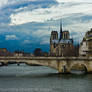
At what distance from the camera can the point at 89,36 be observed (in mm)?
84312

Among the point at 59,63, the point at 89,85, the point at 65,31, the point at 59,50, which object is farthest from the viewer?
the point at 65,31

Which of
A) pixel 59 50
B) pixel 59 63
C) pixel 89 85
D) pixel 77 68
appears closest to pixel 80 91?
pixel 89 85

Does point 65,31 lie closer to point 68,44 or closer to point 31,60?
point 68,44

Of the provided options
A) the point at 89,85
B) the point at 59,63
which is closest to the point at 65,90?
the point at 89,85

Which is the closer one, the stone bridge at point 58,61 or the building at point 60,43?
the stone bridge at point 58,61

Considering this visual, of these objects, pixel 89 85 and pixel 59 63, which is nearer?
pixel 89 85

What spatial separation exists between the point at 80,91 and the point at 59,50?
110994mm

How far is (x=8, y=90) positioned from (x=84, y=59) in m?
24.3

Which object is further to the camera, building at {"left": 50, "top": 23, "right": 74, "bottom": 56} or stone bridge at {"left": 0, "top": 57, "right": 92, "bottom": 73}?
building at {"left": 50, "top": 23, "right": 74, "bottom": 56}

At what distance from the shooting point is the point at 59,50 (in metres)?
145

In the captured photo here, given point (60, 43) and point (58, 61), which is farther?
point (60, 43)

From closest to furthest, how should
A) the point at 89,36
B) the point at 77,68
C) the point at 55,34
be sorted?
1. the point at 77,68
2. the point at 89,36
3. the point at 55,34

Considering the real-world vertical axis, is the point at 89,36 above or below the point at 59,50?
above

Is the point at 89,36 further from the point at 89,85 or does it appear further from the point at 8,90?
the point at 8,90
